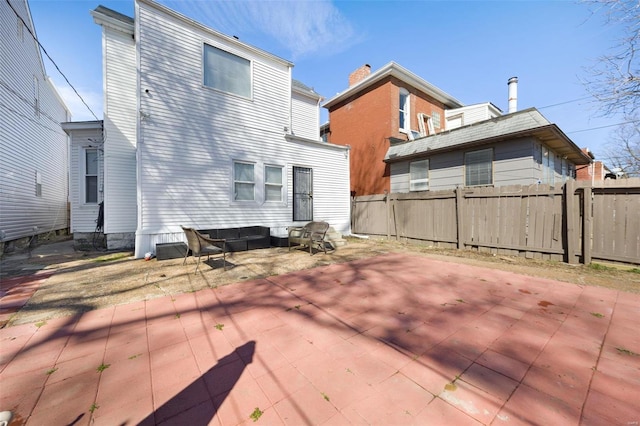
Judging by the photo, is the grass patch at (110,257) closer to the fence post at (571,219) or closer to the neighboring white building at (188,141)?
the neighboring white building at (188,141)

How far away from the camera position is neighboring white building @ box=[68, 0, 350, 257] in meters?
7.11

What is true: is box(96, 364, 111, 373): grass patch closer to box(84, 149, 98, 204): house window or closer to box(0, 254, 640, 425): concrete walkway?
box(0, 254, 640, 425): concrete walkway

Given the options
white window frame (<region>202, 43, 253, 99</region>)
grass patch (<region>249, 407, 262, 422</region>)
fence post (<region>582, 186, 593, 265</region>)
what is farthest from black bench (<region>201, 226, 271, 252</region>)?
fence post (<region>582, 186, 593, 265</region>)

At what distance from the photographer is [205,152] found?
7902 millimetres

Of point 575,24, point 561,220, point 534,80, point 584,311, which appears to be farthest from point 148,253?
point 534,80

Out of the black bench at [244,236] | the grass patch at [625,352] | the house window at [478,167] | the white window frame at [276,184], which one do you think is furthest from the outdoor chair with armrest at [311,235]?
the house window at [478,167]

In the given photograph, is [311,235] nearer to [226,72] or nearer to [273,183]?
[273,183]

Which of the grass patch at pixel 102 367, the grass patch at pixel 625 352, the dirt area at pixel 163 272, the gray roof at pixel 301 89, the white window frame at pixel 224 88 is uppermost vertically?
the gray roof at pixel 301 89

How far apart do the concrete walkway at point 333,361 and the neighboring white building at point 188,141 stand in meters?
4.60

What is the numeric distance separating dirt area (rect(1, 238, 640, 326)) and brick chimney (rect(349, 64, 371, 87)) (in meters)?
12.5

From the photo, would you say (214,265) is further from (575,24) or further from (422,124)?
(422,124)

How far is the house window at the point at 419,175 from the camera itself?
11.1 m

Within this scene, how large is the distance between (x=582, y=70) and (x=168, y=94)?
40.2 ft

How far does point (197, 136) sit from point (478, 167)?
33.8ft
